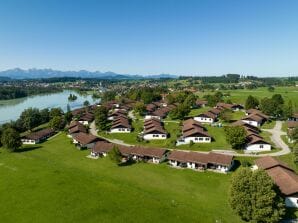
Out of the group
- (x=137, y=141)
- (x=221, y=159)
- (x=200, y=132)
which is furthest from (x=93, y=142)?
(x=221, y=159)

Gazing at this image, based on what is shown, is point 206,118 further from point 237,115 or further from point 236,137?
point 236,137

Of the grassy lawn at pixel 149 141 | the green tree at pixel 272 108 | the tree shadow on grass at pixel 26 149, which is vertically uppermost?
the green tree at pixel 272 108

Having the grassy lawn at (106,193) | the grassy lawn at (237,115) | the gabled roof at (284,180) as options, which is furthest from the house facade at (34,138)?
the grassy lawn at (237,115)

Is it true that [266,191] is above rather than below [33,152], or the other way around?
above

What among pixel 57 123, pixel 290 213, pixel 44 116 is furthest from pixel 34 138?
pixel 290 213

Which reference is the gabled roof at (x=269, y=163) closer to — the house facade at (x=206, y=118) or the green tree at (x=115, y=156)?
the green tree at (x=115, y=156)

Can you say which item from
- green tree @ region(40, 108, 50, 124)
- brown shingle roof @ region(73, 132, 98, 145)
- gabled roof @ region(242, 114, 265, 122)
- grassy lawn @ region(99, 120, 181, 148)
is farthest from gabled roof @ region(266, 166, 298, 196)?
green tree @ region(40, 108, 50, 124)

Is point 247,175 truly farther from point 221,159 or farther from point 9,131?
point 9,131
